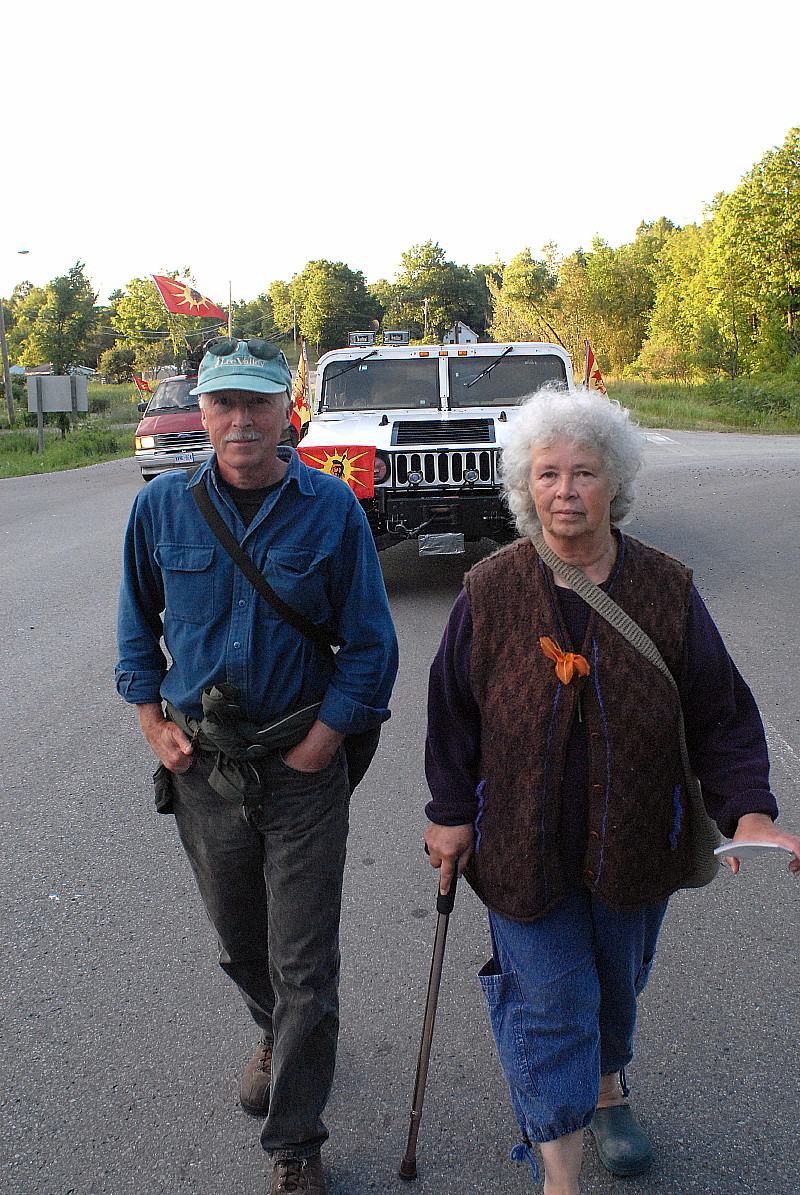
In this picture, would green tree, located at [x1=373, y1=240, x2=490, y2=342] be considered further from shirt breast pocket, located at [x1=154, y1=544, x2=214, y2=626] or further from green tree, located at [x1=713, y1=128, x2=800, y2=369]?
shirt breast pocket, located at [x1=154, y1=544, x2=214, y2=626]

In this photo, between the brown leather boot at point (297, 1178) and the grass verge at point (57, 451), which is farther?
the grass verge at point (57, 451)

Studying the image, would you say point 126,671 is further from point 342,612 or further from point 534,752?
point 534,752

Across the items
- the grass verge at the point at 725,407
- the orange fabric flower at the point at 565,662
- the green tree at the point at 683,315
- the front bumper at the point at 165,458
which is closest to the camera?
the orange fabric flower at the point at 565,662

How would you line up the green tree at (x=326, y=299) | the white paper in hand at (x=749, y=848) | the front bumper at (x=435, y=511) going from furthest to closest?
the green tree at (x=326, y=299) < the front bumper at (x=435, y=511) < the white paper in hand at (x=749, y=848)

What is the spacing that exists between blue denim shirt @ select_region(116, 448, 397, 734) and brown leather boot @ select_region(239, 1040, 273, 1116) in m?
0.97

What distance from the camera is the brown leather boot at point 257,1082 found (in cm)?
271

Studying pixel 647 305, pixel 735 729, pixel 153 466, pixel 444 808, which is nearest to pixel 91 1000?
pixel 444 808

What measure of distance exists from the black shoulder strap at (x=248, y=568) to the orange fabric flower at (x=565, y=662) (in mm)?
582

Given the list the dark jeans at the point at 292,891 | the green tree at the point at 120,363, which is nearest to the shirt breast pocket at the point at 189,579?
the dark jeans at the point at 292,891

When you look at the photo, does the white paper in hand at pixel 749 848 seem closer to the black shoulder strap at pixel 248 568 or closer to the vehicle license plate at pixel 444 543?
the black shoulder strap at pixel 248 568

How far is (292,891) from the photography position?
96.1 inches

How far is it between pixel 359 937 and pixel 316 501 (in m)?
1.77

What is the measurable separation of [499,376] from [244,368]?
7639 mm

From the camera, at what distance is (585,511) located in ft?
7.32
